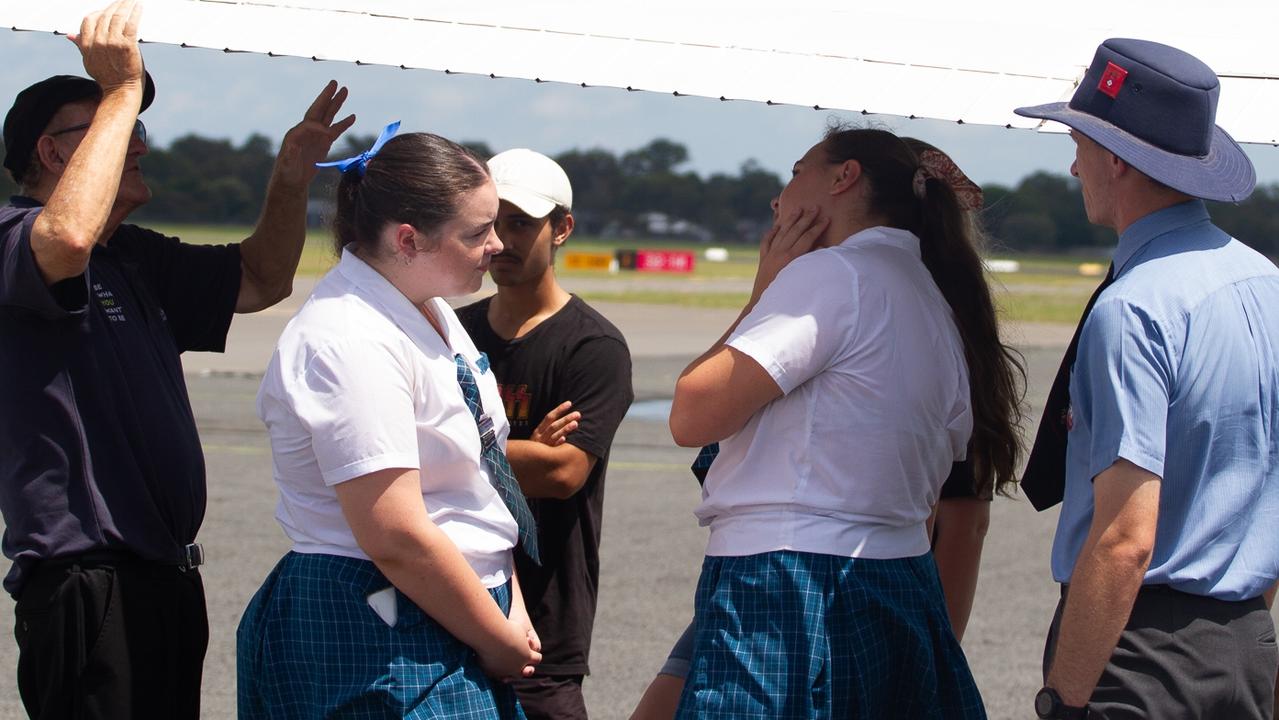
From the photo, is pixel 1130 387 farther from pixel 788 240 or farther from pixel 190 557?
pixel 190 557

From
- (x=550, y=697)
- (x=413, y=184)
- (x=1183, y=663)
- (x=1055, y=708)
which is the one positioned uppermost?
(x=413, y=184)

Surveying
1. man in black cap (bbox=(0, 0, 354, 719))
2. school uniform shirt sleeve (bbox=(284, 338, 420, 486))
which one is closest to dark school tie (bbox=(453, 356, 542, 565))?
school uniform shirt sleeve (bbox=(284, 338, 420, 486))

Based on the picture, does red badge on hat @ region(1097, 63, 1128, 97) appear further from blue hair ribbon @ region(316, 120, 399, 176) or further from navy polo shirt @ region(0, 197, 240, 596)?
navy polo shirt @ region(0, 197, 240, 596)

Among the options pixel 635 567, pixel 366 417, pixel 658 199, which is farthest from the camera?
pixel 658 199

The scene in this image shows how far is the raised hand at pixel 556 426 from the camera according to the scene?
11.4ft

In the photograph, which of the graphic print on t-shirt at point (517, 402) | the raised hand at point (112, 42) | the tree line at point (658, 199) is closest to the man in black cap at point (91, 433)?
the raised hand at point (112, 42)

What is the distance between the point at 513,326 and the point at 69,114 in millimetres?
1384

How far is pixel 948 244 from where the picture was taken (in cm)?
301

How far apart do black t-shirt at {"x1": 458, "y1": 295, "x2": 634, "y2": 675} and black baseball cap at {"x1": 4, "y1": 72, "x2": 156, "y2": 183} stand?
4.30 ft

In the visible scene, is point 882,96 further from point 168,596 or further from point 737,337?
point 168,596

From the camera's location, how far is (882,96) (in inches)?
106

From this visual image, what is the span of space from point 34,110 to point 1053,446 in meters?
2.40

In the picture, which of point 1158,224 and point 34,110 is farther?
point 34,110

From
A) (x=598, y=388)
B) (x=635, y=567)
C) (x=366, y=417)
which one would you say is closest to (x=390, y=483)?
(x=366, y=417)
